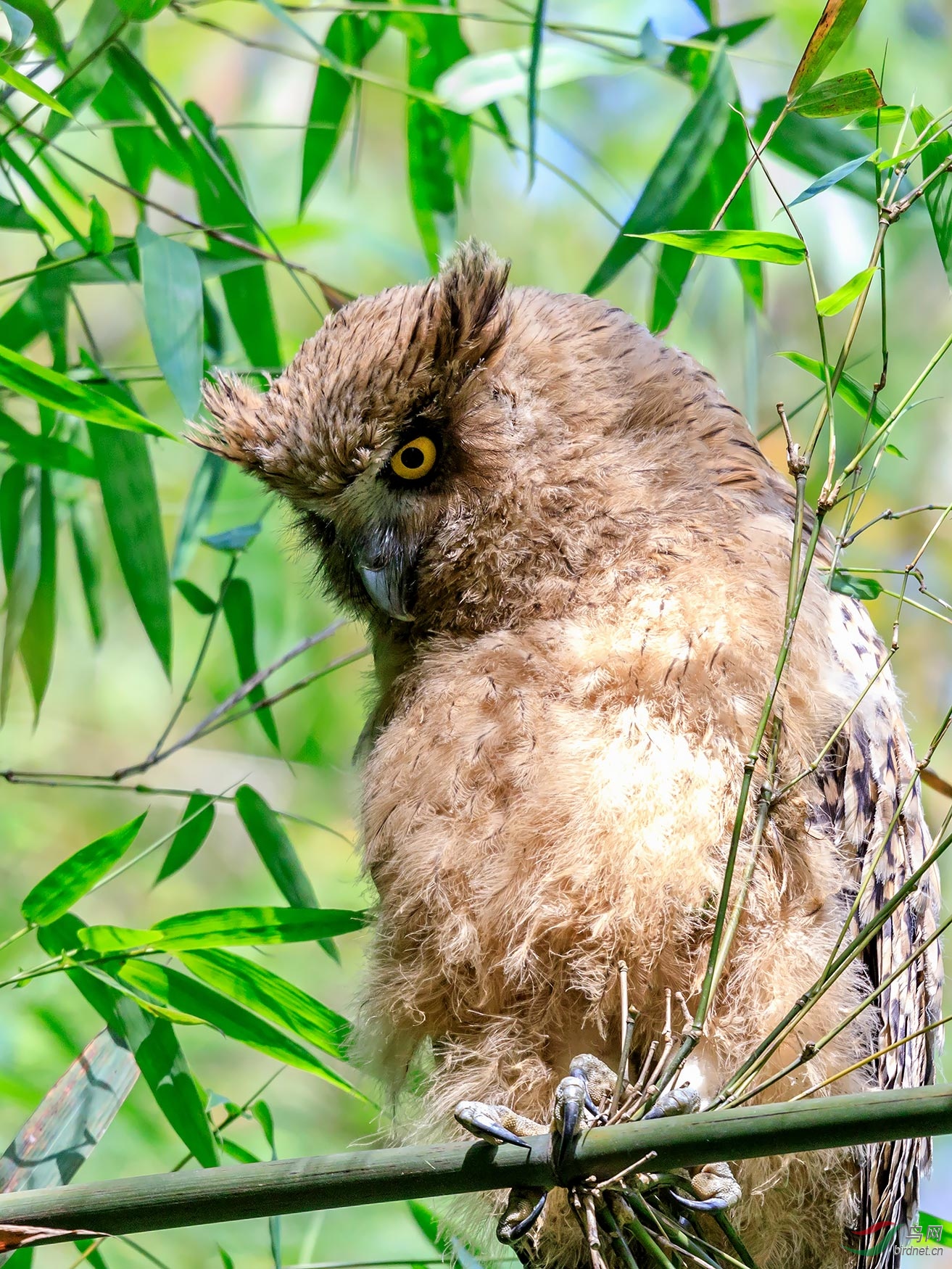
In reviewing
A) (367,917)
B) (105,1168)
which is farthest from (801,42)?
(105,1168)

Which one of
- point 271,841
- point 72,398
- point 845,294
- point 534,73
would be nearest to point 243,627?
point 271,841

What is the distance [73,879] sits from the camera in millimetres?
1937

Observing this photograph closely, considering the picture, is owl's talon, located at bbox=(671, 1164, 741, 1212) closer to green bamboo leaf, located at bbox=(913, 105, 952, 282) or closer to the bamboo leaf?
the bamboo leaf

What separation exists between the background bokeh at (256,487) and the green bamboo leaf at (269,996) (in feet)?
2.58

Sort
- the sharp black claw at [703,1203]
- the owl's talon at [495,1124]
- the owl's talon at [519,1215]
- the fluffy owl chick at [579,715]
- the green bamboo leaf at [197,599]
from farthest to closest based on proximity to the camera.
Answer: the green bamboo leaf at [197,599]
the fluffy owl chick at [579,715]
the owl's talon at [519,1215]
the sharp black claw at [703,1203]
the owl's talon at [495,1124]

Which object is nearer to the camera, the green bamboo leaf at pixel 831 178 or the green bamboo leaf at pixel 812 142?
the green bamboo leaf at pixel 831 178

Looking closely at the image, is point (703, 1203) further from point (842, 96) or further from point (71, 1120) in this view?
point (842, 96)

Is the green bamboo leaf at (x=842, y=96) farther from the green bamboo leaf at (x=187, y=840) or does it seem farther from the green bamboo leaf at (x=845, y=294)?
the green bamboo leaf at (x=187, y=840)

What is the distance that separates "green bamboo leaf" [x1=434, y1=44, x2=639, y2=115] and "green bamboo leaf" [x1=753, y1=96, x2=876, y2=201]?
0.92 ft

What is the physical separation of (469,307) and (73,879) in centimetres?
111

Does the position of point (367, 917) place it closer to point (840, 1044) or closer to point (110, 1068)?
point (110, 1068)

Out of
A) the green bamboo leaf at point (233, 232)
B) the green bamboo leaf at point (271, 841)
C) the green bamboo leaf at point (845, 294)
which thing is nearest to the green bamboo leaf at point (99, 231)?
the green bamboo leaf at point (233, 232)

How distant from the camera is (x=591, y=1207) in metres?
1.37

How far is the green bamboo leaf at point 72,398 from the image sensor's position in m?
1.89
